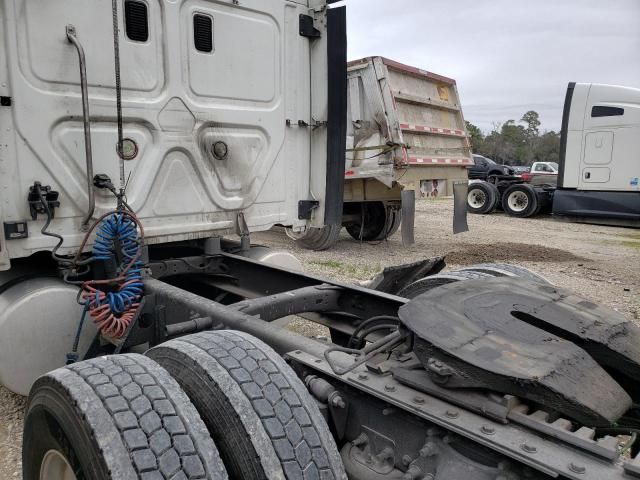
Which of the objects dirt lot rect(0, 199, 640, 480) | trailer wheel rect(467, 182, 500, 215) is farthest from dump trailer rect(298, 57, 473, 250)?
trailer wheel rect(467, 182, 500, 215)

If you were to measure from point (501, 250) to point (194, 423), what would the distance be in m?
8.43

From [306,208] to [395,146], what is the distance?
404 centimetres

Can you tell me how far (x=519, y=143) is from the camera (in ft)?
194

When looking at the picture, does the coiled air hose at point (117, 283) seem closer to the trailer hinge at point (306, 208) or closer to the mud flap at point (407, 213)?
the trailer hinge at point (306, 208)

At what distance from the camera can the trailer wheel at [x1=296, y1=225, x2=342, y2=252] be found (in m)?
8.81

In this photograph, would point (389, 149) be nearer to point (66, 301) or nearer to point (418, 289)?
point (418, 289)

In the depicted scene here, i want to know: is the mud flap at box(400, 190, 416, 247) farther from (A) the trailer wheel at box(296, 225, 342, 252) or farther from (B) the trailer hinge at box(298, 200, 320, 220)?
(B) the trailer hinge at box(298, 200, 320, 220)

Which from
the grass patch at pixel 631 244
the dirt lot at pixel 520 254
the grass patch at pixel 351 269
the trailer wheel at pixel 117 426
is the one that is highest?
the trailer wheel at pixel 117 426

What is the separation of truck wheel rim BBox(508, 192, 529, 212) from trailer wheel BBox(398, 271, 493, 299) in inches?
504

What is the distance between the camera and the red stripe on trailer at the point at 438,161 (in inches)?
329

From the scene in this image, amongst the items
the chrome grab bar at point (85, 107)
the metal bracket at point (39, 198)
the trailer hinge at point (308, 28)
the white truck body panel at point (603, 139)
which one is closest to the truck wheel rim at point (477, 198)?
the white truck body panel at point (603, 139)

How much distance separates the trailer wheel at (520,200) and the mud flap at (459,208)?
602cm

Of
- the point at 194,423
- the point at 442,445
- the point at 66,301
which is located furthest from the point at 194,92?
the point at 442,445

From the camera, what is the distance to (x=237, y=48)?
12.1 ft
